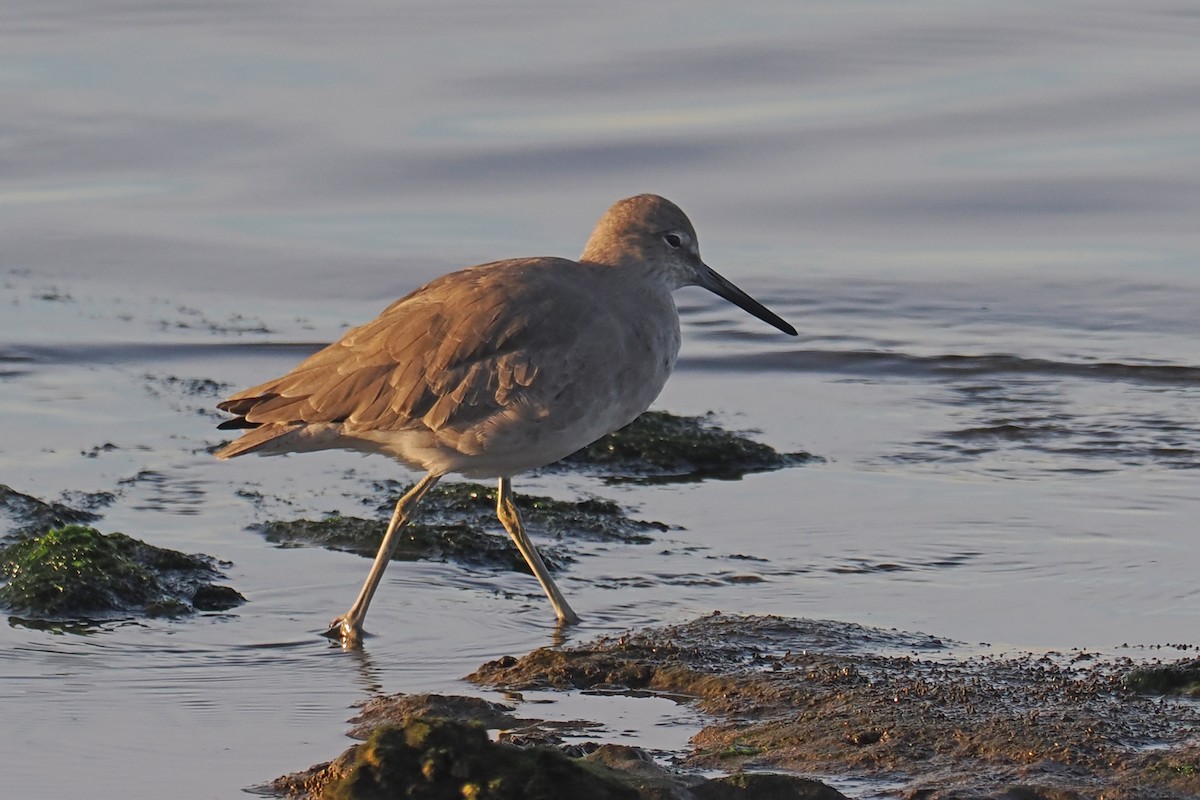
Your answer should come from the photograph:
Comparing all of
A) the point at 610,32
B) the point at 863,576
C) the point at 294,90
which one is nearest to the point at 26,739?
the point at 863,576

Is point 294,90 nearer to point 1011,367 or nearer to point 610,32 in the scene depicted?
point 610,32

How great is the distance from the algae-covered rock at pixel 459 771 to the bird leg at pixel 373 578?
2.02 m

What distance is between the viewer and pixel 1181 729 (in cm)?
558

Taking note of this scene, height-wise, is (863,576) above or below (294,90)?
below

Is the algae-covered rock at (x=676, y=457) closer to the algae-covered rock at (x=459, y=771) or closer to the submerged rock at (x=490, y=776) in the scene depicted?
the submerged rock at (x=490, y=776)

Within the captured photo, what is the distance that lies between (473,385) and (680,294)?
5.88 m

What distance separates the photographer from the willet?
709cm

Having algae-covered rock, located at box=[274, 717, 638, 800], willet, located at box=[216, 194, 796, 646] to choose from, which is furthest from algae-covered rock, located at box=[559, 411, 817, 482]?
algae-covered rock, located at box=[274, 717, 638, 800]

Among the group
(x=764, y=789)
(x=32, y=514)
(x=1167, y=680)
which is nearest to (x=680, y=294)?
(x=32, y=514)

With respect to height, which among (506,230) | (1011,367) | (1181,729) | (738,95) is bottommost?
(1181,729)

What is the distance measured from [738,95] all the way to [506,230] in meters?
3.21

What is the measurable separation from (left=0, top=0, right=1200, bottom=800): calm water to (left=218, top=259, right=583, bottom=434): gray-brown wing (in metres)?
0.73

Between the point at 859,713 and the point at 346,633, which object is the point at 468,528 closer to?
the point at 346,633

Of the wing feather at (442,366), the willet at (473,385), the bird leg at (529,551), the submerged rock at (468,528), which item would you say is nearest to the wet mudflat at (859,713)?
the bird leg at (529,551)
